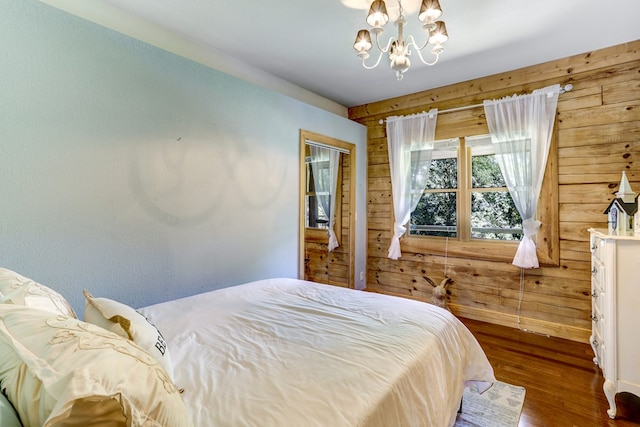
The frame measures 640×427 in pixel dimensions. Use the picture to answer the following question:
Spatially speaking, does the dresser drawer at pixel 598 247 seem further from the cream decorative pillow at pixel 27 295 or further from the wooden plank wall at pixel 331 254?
the cream decorative pillow at pixel 27 295

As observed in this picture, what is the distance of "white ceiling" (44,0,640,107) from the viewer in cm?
203

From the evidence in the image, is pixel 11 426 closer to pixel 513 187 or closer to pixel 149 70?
pixel 149 70

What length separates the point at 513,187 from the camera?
2975 mm

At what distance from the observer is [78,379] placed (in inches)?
18.5

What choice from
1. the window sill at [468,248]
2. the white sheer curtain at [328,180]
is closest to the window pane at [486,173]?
the window sill at [468,248]

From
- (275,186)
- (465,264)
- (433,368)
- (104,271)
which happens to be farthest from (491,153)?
(104,271)

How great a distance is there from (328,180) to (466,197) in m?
1.67

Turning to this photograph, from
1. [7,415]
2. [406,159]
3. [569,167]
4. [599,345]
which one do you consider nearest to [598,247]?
[599,345]

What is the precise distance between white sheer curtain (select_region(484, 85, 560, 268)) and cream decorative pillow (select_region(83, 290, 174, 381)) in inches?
124

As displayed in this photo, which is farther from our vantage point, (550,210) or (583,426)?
(550,210)

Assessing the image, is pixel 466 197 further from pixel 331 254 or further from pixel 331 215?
pixel 331 254

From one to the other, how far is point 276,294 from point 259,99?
1.76 m

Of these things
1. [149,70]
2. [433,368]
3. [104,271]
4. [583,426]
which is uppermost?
[149,70]

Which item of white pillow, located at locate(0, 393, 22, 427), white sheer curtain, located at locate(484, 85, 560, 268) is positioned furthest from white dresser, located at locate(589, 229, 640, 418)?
white pillow, located at locate(0, 393, 22, 427)
